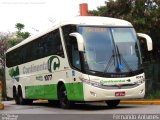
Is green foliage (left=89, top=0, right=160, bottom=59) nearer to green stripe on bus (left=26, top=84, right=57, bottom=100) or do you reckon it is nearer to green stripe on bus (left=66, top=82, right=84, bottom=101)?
green stripe on bus (left=26, top=84, right=57, bottom=100)

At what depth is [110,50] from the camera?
17.3 metres

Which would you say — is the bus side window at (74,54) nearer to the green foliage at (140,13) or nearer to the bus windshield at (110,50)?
the bus windshield at (110,50)

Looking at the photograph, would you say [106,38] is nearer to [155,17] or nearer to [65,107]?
[65,107]

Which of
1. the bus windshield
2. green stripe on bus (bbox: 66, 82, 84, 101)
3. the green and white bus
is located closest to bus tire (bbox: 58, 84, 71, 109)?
the green and white bus

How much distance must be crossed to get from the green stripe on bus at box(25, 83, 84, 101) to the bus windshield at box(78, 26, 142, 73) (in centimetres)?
106

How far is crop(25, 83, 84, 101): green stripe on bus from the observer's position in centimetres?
1736

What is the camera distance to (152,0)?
30.0 metres

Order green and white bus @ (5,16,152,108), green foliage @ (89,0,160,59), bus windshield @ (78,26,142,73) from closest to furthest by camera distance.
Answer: green and white bus @ (5,16,152,108), bus windshield @ (78,26,142,73), green foliage @ (89,0,160,59)

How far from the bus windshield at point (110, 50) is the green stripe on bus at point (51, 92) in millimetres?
1057

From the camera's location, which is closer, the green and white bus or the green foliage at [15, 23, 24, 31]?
the green and white bus

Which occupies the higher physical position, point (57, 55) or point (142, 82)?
point (57, 55)

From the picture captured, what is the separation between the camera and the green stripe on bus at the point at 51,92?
1736cm

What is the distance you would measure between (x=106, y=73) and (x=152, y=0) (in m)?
14.2

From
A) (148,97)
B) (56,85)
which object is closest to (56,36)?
(56,85)
